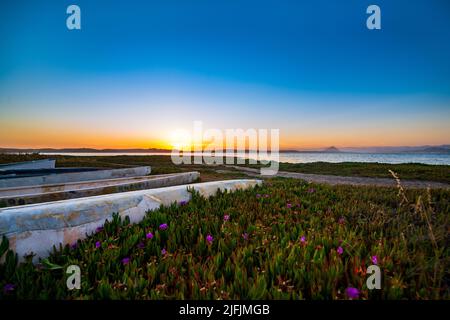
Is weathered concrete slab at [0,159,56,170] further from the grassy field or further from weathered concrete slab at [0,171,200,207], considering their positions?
weathered concrete slab at [0,171,200,207]

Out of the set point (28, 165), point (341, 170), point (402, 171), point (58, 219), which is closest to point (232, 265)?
point (58, 219)

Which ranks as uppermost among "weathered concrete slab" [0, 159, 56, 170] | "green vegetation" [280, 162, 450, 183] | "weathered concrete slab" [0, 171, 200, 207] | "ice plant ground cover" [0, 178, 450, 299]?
"weathered concrete slab" [0, 159, 56, 170]

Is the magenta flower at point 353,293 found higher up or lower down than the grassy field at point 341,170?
higher up

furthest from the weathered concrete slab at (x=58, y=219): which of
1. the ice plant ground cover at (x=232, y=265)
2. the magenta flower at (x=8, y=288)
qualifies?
the magenta flower at (x=8, y=288)

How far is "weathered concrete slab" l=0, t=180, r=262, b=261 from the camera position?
2.65m

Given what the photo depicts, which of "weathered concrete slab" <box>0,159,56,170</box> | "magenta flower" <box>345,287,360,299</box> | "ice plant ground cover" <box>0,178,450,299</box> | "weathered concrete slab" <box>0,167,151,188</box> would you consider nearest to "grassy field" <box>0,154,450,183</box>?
"weathered concrete slab" <box>0,159,56,170</box>

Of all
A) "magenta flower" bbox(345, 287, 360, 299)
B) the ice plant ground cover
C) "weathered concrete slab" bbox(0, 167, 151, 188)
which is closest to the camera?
"magenta flower" bbox(345, 287, 360, 299)

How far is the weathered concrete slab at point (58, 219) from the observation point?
265 centimetres

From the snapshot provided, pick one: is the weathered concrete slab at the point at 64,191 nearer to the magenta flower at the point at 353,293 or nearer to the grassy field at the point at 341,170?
the magenta flower at the point at 353,293

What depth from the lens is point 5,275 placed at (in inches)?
87.0

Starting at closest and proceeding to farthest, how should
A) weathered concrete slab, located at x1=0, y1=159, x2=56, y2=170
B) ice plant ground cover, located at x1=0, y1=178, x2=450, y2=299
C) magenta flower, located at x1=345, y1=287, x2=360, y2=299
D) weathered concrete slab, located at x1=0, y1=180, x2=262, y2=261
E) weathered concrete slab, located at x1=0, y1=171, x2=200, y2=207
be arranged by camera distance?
1. magenta flower, located at x1=345, y1=287, x2=360, y2=299
2. ice plant ground cover, located at x1=0, y1=178, x2=450, y2=299
3. weathered concrete slab, located at x1=0, y1=180, x2=262, y2=261
4. weathered concrete slab, located at x1=0, y1=171, x2=200, y2=207
5. weathered concrete slab, located at x1=0, y1=159, x2=56, y2=170

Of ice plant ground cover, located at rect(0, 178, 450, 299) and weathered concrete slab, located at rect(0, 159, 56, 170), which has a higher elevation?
weathered concrete slab, located at rect(0, 159, 56, 170)
